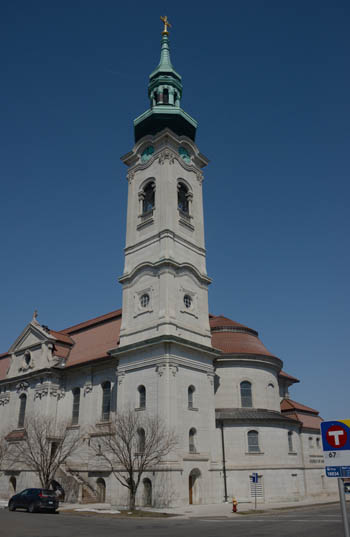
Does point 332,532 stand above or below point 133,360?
below

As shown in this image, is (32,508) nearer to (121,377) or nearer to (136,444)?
(136,444)

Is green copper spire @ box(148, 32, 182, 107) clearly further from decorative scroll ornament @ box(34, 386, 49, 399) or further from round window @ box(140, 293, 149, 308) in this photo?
decorative scroll ornament @ box(34, 386, 49, 399)

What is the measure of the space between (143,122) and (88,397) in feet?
95.5

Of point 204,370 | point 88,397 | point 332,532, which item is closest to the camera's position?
point 332,532

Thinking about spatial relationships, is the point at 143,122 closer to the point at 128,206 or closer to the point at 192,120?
the point at 192,120

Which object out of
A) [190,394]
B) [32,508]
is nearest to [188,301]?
[190,394]

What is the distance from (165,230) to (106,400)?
1617 cm

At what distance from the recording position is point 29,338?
1929 inches

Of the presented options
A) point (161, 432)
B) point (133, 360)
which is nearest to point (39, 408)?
point (133, 360)

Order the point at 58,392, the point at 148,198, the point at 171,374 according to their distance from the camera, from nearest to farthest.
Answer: the point at 171,374 → the point at 58,392 → the point at 148,198

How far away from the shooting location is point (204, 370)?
122 feet

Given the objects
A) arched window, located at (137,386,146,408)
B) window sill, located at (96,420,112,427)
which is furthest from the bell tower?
window sill, located at (96,420,112,427)

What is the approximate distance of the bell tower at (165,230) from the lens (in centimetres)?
3744

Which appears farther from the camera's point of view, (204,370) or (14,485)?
(14,485)
